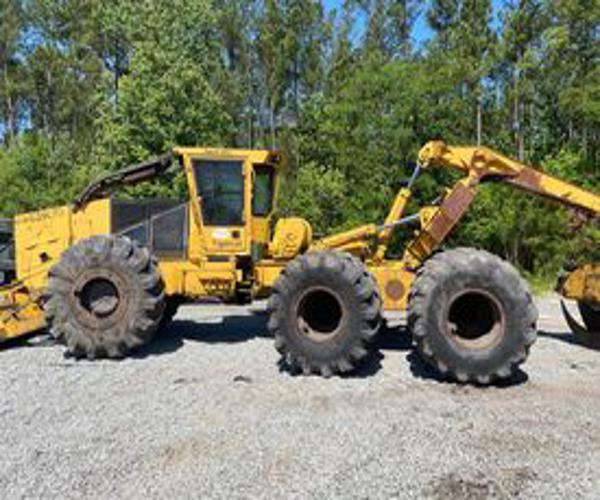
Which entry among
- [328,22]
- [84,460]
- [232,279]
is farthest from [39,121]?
[84,460]

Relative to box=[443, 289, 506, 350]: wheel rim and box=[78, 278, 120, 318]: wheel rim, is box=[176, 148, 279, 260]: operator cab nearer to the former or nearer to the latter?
box=[78, 278, 120, 318]: wheel rim

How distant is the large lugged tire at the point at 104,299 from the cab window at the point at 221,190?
1145 mm

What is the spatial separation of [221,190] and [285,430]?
4197 mm

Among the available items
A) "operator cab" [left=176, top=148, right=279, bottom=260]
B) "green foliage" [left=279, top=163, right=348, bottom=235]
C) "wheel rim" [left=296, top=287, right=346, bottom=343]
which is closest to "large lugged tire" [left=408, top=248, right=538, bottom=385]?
"wheel rim" [left=296, top=287, right=346, bottom=343]

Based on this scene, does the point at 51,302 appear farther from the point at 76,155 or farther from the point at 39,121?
the point at 39,121

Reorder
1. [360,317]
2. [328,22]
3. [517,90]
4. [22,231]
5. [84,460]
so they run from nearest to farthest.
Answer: [84,460] < [360,317] < [22,231] < [517,90] < [328,22]

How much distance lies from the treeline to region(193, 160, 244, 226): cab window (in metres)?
9.38

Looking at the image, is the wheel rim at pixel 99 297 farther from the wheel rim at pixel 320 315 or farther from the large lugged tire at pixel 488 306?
the large lugged tire at pixel 488 306

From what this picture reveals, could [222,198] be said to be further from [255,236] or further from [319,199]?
[319,199]

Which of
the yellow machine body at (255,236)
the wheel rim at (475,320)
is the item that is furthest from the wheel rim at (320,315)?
the wheel rim at (475,320)

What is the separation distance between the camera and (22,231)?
945 cm

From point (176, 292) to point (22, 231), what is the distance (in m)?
2.89

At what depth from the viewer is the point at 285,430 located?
545cm

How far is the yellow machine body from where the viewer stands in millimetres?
8047
